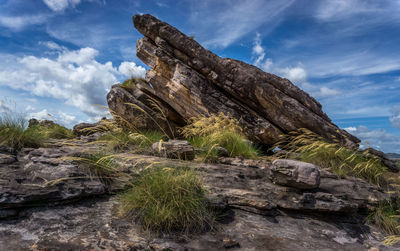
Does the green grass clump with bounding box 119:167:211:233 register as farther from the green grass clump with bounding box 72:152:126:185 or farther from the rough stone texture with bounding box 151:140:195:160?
the rough stone texture with bounding box 151:140:195:160

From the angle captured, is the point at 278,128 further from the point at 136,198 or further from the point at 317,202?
the point at 136,198

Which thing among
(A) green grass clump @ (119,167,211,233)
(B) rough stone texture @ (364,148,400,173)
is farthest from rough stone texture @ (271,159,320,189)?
(B) rough stone texture @ (364,148,400,173)

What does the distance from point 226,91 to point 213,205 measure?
6.55m

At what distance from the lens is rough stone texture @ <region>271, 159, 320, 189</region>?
15.4 feet

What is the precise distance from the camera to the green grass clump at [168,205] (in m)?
3.34

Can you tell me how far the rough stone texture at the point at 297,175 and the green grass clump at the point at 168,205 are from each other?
76.3 inches

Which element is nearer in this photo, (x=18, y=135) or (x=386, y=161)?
(x=18, y=135)

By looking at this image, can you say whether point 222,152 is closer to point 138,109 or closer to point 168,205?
point 168,205

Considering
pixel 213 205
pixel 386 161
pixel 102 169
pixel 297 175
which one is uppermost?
pixel 386 161

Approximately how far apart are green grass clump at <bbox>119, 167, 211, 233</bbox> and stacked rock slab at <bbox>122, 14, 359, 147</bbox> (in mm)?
5564

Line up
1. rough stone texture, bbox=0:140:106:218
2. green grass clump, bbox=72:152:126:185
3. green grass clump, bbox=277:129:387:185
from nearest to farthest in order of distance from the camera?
rough stone texture, bbox=0:140:106:218 < green grass clump, bbox=72:152:126:185 < green grass clump, bbox=277:129:387:185

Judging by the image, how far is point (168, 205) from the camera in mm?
3412

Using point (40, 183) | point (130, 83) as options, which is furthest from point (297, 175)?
point (130, 83)

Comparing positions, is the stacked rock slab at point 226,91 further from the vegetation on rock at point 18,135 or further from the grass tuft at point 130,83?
the vegetation on rock at point 18,135
